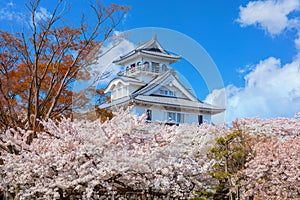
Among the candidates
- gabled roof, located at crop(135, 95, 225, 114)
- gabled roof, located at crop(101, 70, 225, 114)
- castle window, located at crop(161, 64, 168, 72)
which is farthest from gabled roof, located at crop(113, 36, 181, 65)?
gabled roof, located at crop(135, 95, 225, 114)

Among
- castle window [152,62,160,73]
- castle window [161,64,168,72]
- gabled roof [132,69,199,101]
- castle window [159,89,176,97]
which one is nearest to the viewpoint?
gabled roof [132,69,199,101]

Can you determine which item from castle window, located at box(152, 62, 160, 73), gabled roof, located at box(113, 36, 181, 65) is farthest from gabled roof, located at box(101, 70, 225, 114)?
gabled roof, located at box(113, 36, 181, 65)

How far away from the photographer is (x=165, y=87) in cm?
1484

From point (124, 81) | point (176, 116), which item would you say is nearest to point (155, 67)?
point (124, 81)

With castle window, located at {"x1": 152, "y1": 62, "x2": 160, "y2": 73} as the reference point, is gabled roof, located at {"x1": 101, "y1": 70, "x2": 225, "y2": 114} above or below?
below

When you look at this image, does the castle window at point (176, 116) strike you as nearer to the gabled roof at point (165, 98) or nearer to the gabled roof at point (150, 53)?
the gabled roof at point (165, 98)

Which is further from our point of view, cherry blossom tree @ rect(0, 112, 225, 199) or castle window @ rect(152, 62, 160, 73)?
castle window @ rect(152, 62, 160, 73)

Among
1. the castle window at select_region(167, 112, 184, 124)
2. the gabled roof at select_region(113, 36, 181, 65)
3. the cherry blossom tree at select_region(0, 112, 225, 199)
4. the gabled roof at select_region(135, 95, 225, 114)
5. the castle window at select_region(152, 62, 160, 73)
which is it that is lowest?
the cherry blossom tree at select_region(0, 112, 225, 199)

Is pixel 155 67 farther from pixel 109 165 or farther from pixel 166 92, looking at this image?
pixel 109 165

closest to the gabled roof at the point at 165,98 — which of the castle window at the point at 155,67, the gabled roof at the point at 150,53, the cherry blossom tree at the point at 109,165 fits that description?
the castle window at the point at 155,67

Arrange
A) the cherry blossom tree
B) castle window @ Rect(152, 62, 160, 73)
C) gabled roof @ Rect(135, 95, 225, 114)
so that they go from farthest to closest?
castle window @ Rect(152, 62, 160, 73) → gabled roof @ Rect(135, 95, 225, 114) → the cherry blossom tree

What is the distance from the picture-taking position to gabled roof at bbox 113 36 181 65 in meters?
16.3

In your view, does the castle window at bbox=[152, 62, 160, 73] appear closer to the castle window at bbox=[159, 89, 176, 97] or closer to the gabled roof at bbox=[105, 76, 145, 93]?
the gabled roof at bbox=[105, 76, 145, 93]

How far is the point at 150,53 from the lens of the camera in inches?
642
